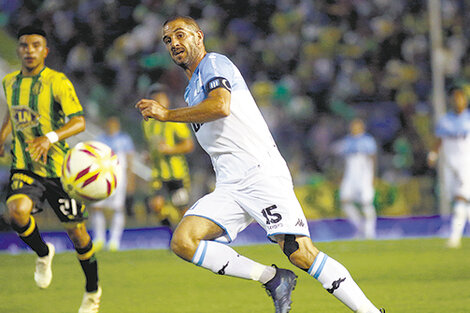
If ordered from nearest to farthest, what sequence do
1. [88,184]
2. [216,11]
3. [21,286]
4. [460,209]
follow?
[88,184] < [21,286] < [460,209] < [216,11]

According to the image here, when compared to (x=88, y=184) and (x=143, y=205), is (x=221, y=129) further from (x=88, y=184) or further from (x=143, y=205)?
(x=143, y=205)

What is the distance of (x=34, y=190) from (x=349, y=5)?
52.4 ft

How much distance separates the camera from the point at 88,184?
18.5 feet

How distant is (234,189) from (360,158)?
1153 cm

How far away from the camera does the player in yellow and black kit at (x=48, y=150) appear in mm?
6504

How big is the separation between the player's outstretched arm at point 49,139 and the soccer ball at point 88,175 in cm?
47

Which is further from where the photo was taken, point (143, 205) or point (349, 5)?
point (349, 5)

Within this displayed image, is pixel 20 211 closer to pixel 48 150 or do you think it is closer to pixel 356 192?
pixel 48 150

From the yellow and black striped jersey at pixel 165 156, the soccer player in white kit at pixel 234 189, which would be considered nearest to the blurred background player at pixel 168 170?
the yellow and black striped jersey at pixel 165 156

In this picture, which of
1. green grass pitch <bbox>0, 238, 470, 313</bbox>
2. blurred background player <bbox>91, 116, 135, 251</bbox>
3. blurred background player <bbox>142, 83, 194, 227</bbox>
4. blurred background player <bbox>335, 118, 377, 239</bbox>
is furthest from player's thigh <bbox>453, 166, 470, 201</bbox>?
blurred background player <bbox>91, 116, 135, 251</bbox>

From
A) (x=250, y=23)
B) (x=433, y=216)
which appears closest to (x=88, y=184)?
(x=433, y=216)

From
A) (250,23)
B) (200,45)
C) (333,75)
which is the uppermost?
(250,23)

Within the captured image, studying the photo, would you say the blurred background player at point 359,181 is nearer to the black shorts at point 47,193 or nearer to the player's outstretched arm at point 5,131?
the player's outstretched arm at point 5,131

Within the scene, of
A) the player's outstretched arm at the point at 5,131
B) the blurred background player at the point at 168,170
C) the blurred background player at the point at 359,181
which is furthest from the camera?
the blurred background player at the point at 359,181
